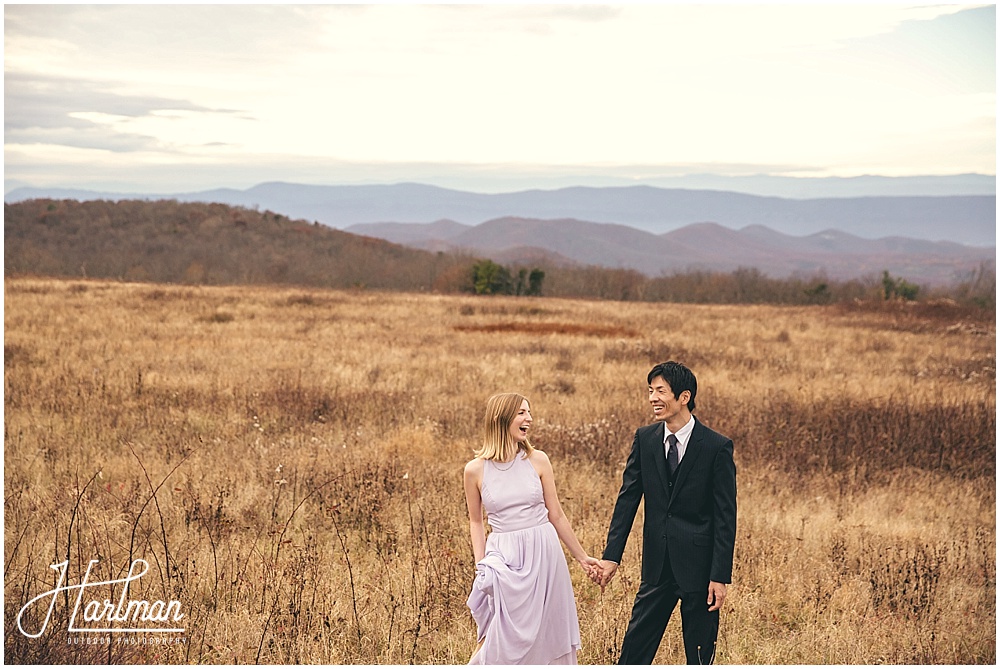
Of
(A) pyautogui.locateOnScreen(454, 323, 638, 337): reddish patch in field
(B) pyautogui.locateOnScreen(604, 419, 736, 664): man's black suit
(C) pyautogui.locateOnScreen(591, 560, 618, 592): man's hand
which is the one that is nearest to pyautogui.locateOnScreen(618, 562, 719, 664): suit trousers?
(B) pyautogui.locateOnScreen(604, 419, 736, 664): man's black suit

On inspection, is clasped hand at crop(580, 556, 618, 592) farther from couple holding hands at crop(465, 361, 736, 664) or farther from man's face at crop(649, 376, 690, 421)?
man's face at crop(649, 376, 690, 421)

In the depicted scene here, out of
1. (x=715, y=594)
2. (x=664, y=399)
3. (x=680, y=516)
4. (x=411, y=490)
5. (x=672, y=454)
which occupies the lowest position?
(x=411, y=490)

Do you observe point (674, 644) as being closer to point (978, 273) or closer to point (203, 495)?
point (203, 495)

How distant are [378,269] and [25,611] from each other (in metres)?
66.2

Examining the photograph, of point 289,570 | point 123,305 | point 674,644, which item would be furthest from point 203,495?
point 123,305

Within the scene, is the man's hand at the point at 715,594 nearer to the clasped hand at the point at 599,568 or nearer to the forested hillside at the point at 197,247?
the clasped hand at the point at 599,568

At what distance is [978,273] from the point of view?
5672 centimetres

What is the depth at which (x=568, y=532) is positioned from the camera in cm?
408

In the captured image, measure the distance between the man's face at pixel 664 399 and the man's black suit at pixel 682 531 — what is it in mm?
164

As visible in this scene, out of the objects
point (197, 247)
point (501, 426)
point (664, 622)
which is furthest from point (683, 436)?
point (197, 247)

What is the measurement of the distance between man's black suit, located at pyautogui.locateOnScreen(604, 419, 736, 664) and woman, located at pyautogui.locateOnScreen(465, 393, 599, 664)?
1.06 feet

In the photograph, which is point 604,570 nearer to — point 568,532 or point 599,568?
point 599,568

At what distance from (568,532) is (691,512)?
59 cm

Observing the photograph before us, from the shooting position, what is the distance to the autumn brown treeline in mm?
59188
